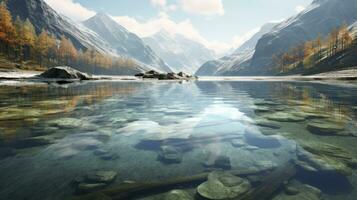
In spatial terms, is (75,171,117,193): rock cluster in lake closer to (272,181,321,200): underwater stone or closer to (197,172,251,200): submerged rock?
(197,172,251,200): submerged rock

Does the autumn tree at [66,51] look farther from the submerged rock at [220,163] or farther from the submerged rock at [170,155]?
the submerged rock at [220,163]

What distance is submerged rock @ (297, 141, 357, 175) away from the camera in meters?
6.80

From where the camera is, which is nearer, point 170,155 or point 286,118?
point 170,155

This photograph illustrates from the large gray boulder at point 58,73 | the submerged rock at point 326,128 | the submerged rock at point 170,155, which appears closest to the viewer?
the submerged rock at point 170,155

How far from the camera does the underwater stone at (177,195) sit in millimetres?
5234

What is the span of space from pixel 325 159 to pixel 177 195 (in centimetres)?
501

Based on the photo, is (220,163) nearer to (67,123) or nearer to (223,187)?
(223,187)

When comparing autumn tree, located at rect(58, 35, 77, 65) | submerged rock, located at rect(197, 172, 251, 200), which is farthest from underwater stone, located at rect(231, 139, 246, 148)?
autumn tree, located at rect(58, 35, 77, 65)

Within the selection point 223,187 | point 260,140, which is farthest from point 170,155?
point 260,140

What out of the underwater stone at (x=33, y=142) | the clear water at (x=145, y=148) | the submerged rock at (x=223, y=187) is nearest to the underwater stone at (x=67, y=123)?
the clear water at (x=145, y=148)

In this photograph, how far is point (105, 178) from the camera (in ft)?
20.1

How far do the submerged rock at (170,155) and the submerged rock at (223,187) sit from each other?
5.05ft

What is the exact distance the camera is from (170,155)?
26.1 ft

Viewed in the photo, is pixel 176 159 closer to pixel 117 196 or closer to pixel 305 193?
pixel 117 196
